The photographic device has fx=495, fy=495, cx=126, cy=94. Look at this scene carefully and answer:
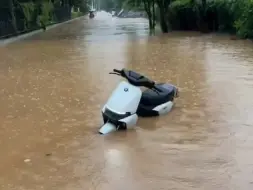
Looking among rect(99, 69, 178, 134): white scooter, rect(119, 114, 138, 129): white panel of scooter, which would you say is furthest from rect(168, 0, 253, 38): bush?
rect(119, 114, 138, 129): white panel of scooter

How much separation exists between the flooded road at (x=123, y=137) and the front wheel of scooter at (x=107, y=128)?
4.8 inches

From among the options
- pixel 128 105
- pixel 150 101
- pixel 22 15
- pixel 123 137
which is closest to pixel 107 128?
pixel 123 137

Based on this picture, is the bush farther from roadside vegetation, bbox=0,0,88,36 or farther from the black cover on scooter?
the black cover on scooter

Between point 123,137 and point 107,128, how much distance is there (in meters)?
0.36

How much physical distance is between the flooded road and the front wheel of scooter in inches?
4.8

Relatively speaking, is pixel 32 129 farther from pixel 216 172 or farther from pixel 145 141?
pixel 216 172

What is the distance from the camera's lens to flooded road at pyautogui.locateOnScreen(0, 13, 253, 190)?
18.6 ft

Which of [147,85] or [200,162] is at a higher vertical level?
[147,85]

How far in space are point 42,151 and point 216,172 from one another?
2432 mm

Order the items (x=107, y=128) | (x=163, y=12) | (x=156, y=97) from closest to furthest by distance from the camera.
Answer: (x=107, y=128), (x=156, y=97), (x=163, y=12)

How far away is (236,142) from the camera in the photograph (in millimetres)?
6848

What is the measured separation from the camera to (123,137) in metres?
7.36

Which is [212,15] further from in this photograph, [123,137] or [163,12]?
[123,137]

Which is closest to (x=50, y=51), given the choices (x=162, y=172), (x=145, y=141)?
(x=145, y=141)
